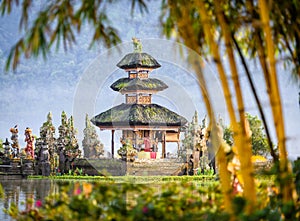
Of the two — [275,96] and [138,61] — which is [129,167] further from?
[275,96]

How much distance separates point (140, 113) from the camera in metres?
25.5

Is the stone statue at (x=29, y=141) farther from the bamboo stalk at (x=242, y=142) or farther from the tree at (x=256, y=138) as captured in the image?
the bamboo stalk at (x=242, y=142)

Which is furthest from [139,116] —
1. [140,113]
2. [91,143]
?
[91,143]

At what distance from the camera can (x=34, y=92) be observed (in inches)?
1863

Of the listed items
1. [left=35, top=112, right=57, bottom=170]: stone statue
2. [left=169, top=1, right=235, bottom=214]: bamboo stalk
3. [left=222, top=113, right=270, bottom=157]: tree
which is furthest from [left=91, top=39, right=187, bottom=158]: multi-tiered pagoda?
[left=169, top=1, right=235, bottom=214]: bamboo stalk

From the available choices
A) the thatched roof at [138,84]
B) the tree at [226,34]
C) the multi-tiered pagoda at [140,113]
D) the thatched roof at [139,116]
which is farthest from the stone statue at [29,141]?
the tree at [226,34]

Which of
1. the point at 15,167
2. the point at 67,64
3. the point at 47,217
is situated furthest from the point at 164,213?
the point at 67,64

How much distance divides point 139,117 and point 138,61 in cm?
202

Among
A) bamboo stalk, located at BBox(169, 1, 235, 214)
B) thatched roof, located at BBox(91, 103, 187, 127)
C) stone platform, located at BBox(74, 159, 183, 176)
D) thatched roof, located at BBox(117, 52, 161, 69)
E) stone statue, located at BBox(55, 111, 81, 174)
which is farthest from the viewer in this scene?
thatched roof, located at BBox(117, 52, 161, 69)

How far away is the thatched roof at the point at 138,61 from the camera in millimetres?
26014

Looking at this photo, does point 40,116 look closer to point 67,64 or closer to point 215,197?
point 67,64

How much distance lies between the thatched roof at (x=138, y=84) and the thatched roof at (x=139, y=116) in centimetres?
62

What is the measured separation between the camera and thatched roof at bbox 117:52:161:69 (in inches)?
1024

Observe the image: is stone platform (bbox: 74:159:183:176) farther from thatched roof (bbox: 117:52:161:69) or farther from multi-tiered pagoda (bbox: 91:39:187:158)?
thatched roof (bbox: 117:52:161:69)
